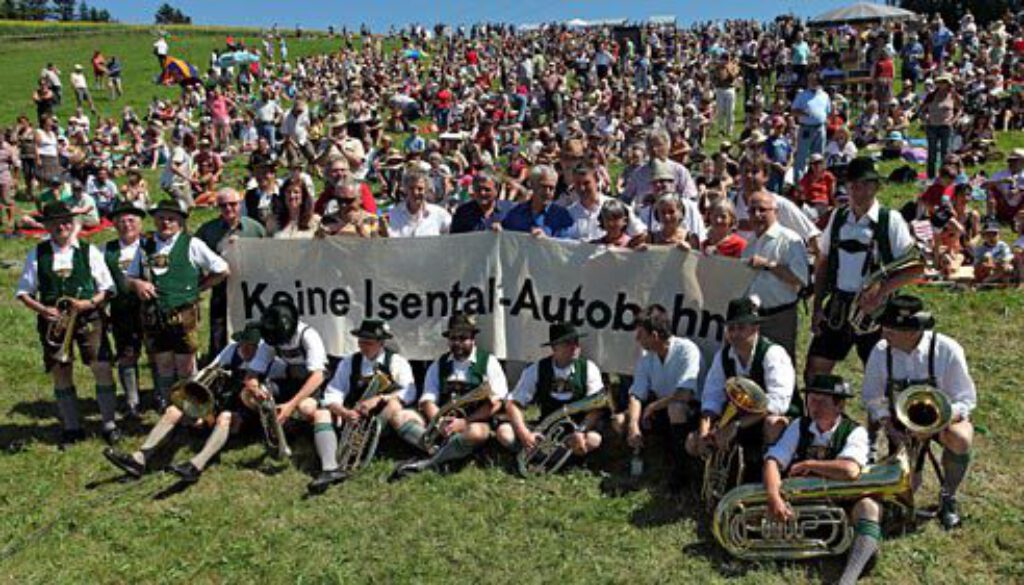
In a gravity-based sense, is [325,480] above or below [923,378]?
below

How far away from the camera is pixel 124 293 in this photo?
8.03 metres

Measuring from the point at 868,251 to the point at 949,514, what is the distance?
1.97 metres

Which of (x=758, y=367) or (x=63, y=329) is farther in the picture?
(x=63, y=329)

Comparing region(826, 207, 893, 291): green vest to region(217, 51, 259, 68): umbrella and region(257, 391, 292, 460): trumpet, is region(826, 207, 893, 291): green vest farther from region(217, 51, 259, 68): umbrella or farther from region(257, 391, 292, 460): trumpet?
region(217, 51, 259, 68): umbrella

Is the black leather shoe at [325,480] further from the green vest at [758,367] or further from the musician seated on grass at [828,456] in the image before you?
the musician seated on grass at [828,456]

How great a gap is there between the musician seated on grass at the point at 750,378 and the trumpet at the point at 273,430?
11.4 feet

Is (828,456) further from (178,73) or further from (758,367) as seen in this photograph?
(178,73)

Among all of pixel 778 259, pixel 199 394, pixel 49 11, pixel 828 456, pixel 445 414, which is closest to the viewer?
pixel 828 456

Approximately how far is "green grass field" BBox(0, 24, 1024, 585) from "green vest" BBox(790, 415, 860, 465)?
0.69 m

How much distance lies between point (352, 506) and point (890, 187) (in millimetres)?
13726

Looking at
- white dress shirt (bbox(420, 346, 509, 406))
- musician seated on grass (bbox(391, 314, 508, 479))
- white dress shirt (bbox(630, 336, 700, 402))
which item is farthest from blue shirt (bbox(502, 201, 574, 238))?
white dress shirt (bbox(630, 336, 700, 402))

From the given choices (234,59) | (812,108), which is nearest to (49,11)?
(234,59)

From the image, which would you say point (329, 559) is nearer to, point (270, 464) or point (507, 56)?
point (270, 464)

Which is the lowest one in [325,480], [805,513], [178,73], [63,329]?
[325,480]
